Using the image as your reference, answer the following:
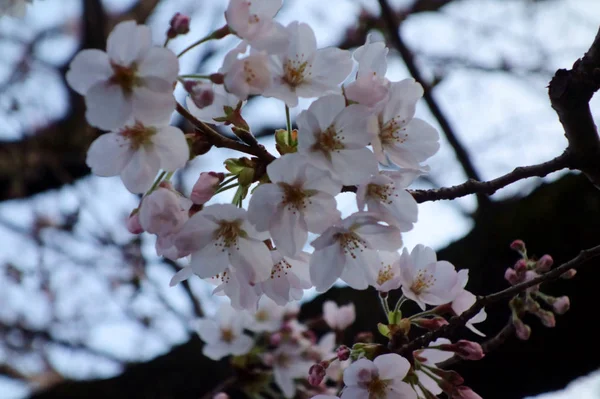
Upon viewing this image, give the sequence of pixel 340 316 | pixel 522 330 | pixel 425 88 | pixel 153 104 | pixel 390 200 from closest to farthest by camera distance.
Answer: pixel 153 104
pixel 390 200
pixel 522 330
pixel 340 316
pixel 425 88

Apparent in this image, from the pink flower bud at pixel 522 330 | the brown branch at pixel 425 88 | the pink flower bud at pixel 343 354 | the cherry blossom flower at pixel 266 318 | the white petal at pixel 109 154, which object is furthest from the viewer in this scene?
the brown branch at pixel 425 88

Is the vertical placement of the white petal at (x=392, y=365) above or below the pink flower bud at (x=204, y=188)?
below

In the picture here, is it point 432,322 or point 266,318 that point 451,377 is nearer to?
point 432,322

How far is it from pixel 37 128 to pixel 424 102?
2.84 m

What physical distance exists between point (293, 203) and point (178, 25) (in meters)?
0.32

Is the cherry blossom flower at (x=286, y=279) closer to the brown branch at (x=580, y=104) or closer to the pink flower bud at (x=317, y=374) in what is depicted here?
the pink flower bud at (x=317, y=374)

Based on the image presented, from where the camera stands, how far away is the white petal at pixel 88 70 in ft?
2.68

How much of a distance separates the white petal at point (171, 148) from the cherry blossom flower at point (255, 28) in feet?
0.55

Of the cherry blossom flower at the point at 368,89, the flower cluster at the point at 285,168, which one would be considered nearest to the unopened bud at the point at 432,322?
the flower cluster at the point at 285,168

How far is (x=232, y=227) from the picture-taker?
3.05ft

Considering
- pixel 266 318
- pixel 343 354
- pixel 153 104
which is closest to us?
pixel 153 104

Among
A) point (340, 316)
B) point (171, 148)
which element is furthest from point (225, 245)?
point (340, 316)

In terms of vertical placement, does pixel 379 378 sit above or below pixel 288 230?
below

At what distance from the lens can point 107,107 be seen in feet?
2.63
